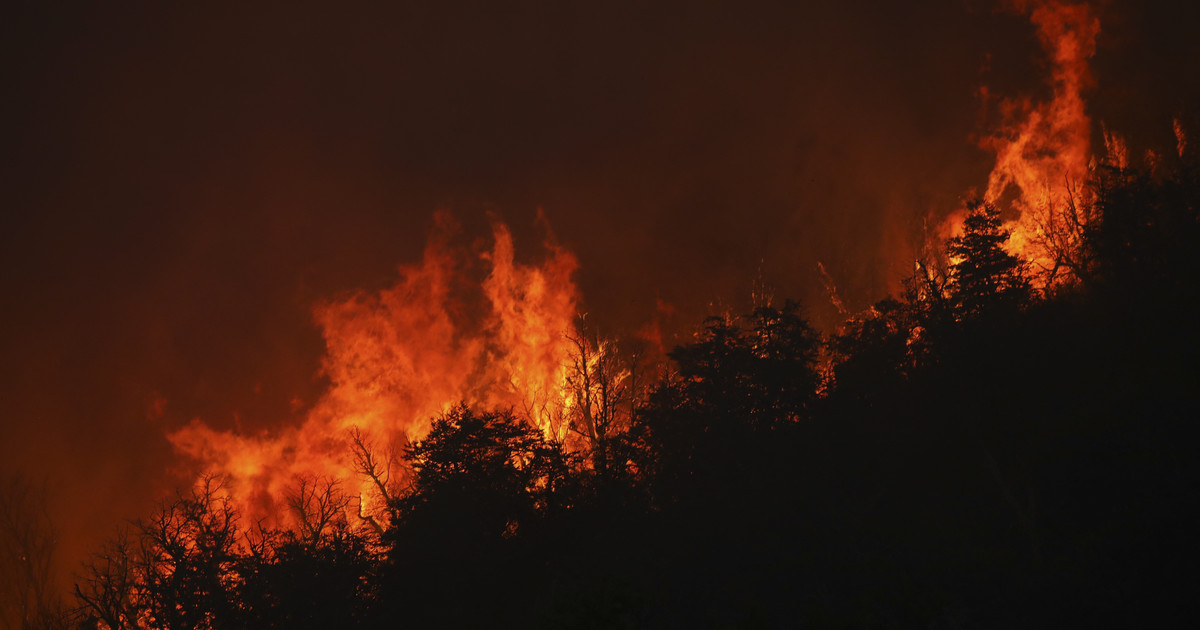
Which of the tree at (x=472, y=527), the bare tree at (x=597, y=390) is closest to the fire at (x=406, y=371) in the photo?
the bare tree at (x=597, y=390)

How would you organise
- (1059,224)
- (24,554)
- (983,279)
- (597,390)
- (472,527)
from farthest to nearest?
1. (24,554)
2. (1059,224)
3. (597,390)
4. (983,279)
5. (472,527)

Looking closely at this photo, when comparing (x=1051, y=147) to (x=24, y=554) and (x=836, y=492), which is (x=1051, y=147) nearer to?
(x=836, y=492)

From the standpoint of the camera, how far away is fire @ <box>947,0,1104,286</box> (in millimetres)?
39406

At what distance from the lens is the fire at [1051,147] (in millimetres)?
39406

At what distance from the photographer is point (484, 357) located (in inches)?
1960

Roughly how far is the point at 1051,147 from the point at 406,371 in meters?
46.1

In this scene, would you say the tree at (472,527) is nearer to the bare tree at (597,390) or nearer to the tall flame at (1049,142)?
the bare tree at (597,390)

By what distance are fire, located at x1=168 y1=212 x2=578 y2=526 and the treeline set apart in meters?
23.7

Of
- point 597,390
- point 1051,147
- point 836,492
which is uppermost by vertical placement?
point 1051,147

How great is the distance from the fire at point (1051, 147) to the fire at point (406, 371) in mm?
29907

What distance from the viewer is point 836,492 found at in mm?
20875

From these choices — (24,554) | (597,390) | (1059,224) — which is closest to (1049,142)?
(1059,224)

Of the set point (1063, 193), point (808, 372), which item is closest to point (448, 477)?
point (808, 372)

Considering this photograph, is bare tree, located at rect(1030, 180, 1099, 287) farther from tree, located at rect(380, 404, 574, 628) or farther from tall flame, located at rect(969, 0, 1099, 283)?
tree, located at rect(380, 404, 574, 628)
